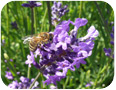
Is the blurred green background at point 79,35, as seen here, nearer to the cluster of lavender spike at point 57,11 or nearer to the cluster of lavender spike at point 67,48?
the cluster of lavender spike at point 57,11

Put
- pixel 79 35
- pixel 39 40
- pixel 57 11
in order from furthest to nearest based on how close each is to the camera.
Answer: pixel 79 35, pixel 57 11, pixel 39 40

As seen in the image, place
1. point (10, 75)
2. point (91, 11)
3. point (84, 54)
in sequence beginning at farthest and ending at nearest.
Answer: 1. point (91, 11)
2. point (10, 75)
3. point (84, 54)

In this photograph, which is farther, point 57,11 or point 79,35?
point 79,35

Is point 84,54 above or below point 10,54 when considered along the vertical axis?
above

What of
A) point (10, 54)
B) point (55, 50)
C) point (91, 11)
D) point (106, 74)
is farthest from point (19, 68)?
point (55, 50)

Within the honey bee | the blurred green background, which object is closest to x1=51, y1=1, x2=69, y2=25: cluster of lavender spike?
the blurred green background

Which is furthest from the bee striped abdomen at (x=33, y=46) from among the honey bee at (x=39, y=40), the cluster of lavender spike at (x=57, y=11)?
the cluster of lavender spike at (x=57, y=11)

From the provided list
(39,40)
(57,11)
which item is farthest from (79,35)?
(39,40)

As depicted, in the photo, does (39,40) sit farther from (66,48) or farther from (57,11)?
(57,11)

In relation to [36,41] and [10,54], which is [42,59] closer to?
[36,41]

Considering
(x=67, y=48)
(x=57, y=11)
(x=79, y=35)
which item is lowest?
(x=79, y=35)

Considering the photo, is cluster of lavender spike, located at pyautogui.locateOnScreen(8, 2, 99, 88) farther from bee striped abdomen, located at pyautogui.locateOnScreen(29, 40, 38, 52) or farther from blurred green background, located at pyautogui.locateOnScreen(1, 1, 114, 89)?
blurred green background, located at pyautogui.locateOnScreen(1, 1, 114, 89)
